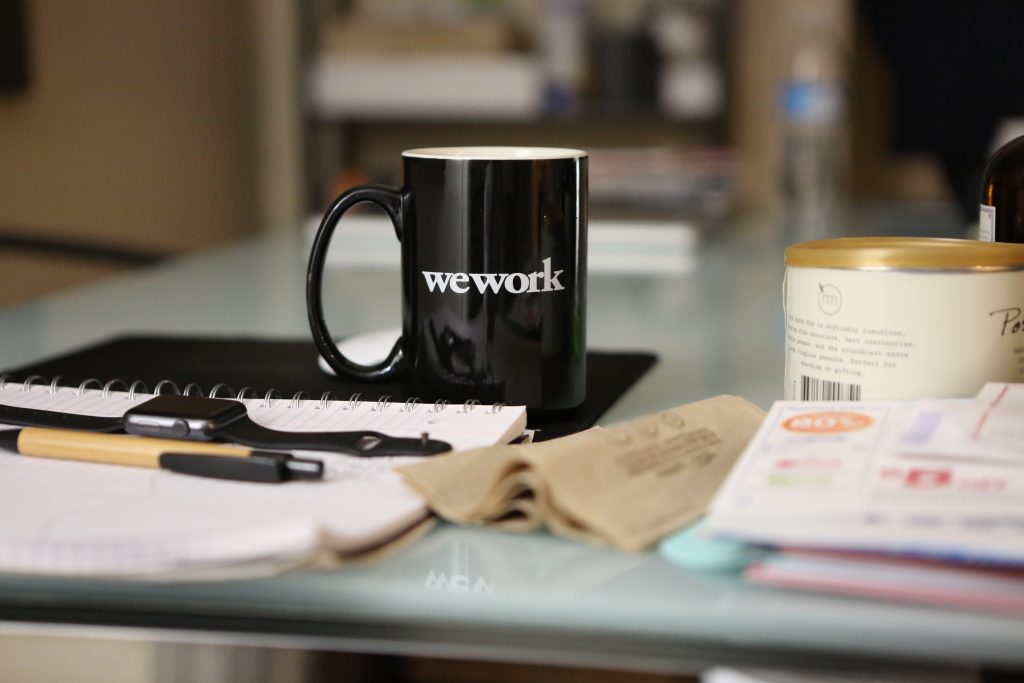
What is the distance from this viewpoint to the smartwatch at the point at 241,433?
52 centimetres

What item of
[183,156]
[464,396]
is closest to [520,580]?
[464,396]

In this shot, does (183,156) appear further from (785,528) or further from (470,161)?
(785,528)

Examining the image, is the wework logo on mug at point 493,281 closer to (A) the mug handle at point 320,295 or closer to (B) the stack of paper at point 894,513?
(A) the mug handle at point 320,295

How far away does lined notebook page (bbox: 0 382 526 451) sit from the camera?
1.80 ft

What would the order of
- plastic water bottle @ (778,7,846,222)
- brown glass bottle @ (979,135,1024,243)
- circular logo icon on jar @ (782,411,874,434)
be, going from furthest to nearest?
plastic water bottle @ (778,7,846,222)
brown glass bottle @ (979,135,1024,243)
circular logo icon on jar @ (782,411,874,434)

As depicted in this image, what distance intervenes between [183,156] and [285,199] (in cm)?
41

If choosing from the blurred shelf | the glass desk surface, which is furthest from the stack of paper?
the blurred shelf

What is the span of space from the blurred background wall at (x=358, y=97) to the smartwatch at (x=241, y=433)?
1.76m

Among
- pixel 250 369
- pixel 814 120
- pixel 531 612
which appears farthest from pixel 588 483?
pixel 814 120

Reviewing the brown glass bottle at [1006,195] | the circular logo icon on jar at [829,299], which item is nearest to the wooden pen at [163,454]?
the circular logo icon on jar at [829,299]

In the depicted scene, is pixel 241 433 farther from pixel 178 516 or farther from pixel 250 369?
pixel 250 369

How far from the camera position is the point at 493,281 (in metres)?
0.60

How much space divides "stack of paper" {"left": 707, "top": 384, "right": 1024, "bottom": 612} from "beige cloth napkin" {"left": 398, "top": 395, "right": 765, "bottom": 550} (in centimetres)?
4

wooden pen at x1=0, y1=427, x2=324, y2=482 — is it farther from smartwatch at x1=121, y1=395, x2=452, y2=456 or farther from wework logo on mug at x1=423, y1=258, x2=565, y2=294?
wework logo on mug at x1=423, y1=258, x2=565, y2=294
